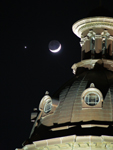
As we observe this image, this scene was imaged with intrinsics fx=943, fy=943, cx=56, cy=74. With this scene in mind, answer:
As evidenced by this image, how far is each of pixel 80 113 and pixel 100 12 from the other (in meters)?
13.7

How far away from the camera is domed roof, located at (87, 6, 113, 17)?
9162 cm

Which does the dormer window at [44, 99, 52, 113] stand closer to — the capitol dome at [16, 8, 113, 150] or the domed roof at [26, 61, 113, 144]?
the capitol dome at [16, 8, 113, 150]

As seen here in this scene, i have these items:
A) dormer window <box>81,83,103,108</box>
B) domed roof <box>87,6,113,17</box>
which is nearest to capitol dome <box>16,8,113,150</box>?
dormer window <box>81,83,103,108</box>

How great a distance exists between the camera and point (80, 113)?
8244cm

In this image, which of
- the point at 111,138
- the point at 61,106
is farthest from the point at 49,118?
the point at 111,138

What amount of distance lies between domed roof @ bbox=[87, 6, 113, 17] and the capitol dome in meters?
4.17

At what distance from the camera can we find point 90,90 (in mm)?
82500

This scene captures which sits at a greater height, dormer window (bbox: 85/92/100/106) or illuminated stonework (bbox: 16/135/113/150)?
dormer window (bbox: 85/92/100/106)

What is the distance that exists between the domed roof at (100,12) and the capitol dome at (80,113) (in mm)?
4168

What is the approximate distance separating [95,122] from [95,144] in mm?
2231

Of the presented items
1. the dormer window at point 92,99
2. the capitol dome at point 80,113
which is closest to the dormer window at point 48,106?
the capitol dome at point 80,113

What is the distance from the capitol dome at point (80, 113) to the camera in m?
80.5

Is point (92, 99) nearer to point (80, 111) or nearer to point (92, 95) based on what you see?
point (92, 95)

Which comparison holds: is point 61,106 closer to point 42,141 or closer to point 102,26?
point 42,141
